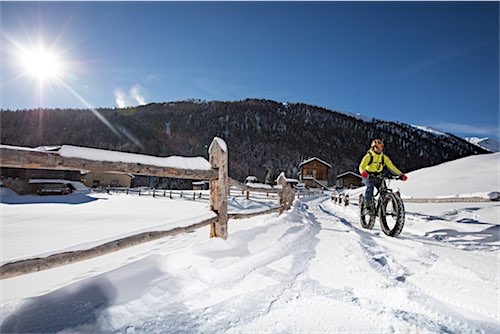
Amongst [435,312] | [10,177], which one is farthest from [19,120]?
[435,312]

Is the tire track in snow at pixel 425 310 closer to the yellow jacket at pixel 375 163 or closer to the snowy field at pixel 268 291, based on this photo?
the snowy field at pixel 268 291

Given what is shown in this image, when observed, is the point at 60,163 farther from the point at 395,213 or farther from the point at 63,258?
the point at 395,213

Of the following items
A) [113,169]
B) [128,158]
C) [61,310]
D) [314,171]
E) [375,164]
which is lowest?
[61,310]

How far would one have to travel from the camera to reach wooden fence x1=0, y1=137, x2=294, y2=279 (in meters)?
1.57

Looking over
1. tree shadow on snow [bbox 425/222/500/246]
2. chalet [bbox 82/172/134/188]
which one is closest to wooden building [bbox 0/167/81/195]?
chalet [bbox 82/172/134/188]

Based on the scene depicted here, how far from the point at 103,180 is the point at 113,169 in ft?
167

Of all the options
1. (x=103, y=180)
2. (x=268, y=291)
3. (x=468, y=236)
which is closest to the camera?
(x=268, y=291)

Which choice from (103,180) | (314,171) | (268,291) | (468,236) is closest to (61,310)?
(268,291)

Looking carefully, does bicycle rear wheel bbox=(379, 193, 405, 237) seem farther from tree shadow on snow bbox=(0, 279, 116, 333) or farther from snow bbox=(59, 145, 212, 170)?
tree shadow on snow bbox=(0, 279, 116, 333)

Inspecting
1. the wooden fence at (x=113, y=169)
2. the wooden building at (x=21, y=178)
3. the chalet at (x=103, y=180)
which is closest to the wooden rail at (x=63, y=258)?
the wooden fence at (x=113, y=169)

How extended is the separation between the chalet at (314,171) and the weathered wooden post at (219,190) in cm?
5144

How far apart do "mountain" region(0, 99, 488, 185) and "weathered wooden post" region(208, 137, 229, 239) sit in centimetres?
6400

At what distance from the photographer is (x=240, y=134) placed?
8862cm

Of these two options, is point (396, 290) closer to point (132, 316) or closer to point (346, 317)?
point (346, 317)
